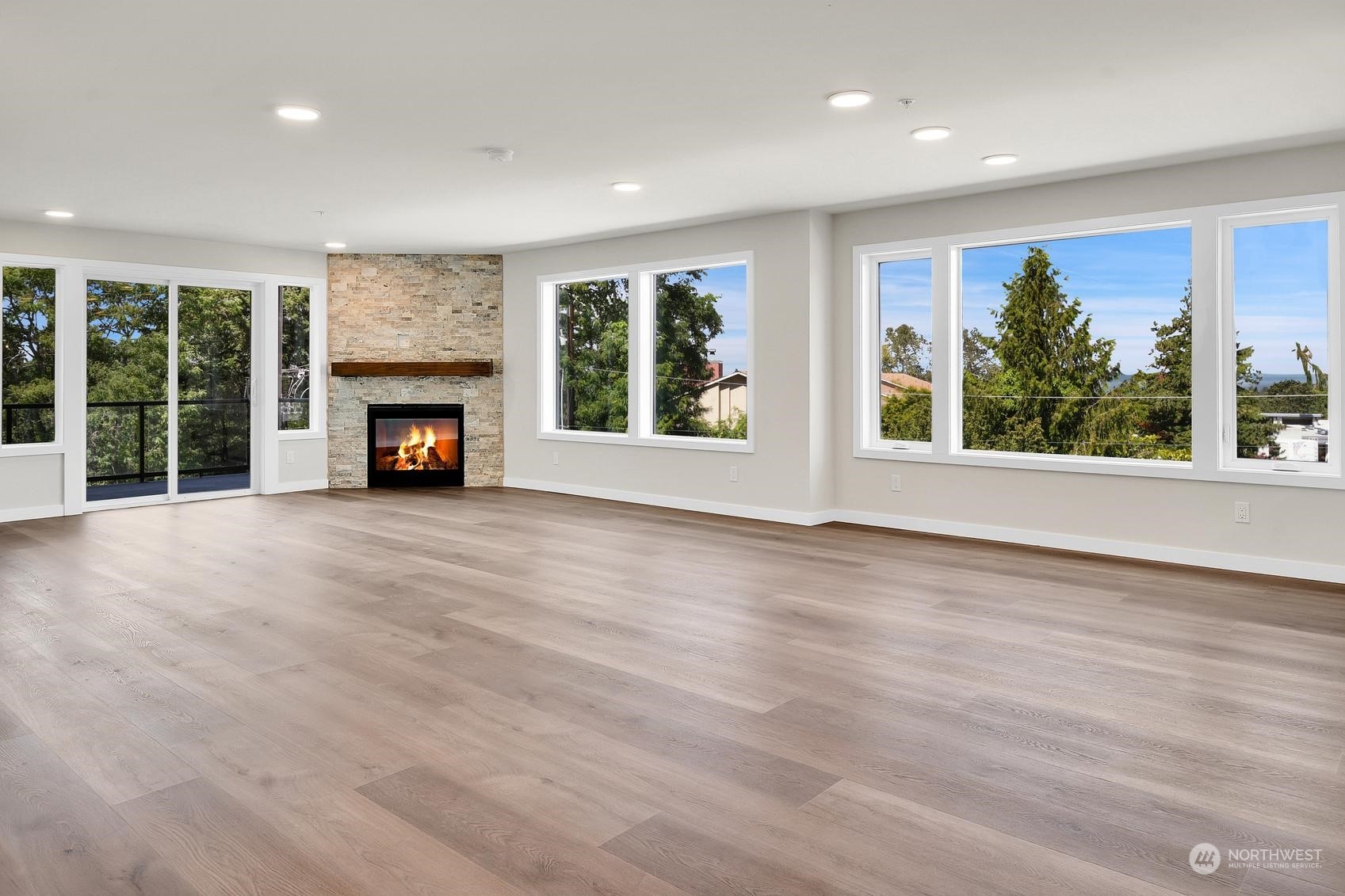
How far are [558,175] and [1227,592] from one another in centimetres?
463

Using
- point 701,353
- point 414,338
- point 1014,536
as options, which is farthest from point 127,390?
point 1014,536

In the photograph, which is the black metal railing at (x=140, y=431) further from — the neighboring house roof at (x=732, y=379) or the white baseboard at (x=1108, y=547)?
the white baseboard at (x=1108, y=547)

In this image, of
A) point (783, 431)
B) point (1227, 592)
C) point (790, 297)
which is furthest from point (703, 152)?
point (1227, 592)

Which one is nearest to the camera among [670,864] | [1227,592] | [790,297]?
[670,864]

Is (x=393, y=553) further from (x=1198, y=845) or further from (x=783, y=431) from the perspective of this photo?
(x=1198, y=845)

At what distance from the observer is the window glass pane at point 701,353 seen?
306 inches

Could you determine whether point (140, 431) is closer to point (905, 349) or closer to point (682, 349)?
point (682, 349)

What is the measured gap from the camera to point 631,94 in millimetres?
4211

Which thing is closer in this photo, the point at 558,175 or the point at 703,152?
the point at 703,152

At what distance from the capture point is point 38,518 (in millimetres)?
7535

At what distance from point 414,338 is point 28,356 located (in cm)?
329

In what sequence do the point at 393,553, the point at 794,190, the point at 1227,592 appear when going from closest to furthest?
the point at 1227,592, the point at 393,553, the point at 794,190

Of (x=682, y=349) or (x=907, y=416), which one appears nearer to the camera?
(x=907, y=416)

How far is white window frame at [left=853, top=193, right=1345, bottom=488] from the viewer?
5.13 metres
